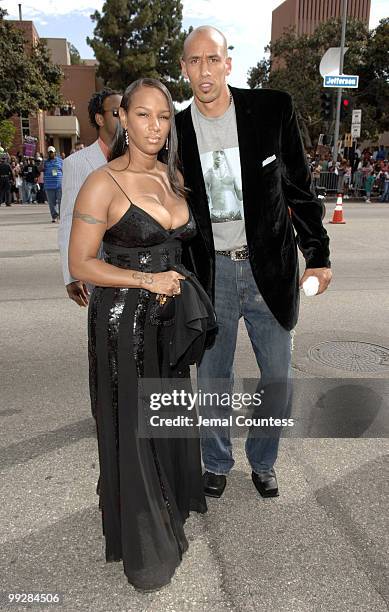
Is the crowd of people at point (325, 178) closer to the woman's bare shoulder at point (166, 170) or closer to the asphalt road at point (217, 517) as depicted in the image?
the asphalt road at point (217, 517)

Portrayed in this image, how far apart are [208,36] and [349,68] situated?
34.3 metres

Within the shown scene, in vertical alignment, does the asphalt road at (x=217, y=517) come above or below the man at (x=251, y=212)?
below

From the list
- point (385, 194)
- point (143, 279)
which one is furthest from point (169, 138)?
point (385, 194)

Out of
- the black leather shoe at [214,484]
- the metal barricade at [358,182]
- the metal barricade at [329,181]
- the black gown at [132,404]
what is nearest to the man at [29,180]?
the metal barricade at [329,181]

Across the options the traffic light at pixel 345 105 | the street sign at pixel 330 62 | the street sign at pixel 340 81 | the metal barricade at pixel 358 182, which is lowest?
the metal barricade at pixel 358 182

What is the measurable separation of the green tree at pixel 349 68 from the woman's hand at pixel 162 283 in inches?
1245

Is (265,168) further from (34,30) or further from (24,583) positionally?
(34,30)

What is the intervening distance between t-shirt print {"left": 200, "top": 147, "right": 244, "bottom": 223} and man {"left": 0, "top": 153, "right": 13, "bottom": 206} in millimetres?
16201

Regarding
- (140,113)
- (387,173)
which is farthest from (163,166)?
(387,173)

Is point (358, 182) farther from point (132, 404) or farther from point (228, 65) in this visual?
point (132, 404)

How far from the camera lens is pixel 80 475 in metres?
3.21

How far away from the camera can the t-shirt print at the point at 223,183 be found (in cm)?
272

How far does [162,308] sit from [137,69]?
47.1m

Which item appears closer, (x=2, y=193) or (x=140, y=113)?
(x=140, y=113)
